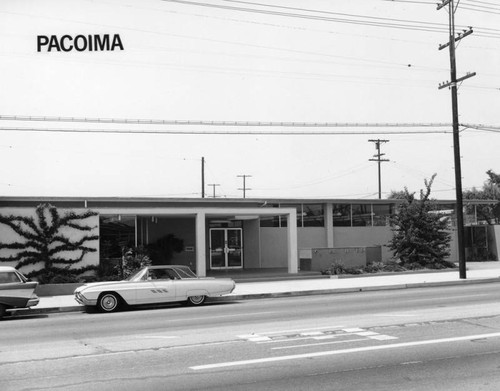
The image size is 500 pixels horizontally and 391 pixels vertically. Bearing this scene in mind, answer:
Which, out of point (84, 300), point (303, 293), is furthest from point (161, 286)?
point (303, 293)

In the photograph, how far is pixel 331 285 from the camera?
23438 millimetres

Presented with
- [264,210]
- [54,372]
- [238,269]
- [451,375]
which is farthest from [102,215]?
[451,375]

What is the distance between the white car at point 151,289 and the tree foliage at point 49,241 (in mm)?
6200

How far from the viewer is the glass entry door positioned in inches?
1287

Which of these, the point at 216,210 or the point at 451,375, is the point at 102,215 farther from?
the point at 451,375

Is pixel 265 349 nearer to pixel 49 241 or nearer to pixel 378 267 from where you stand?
pixel 49 241

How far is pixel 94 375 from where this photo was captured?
8078mm

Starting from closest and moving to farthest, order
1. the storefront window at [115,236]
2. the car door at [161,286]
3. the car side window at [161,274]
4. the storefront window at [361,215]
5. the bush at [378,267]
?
1. the car door at [161,286]
2. the car side window at [161,274]
3. the bush at [378,267]
4. the storefront window at [115,236]
5. the storefront window at [361,215]

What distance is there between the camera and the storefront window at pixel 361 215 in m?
35.7

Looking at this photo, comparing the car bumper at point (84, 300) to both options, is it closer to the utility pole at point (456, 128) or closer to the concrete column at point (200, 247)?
the concrete column at point (200, 247)

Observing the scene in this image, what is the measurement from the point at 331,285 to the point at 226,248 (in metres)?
10.5

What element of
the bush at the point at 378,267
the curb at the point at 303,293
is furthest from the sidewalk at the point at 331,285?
the bush at the point at 378,267

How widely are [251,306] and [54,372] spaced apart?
366 inches

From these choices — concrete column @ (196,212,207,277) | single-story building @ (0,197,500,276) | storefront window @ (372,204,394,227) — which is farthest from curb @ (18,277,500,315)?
storefront window @ (372,204,394,227)
